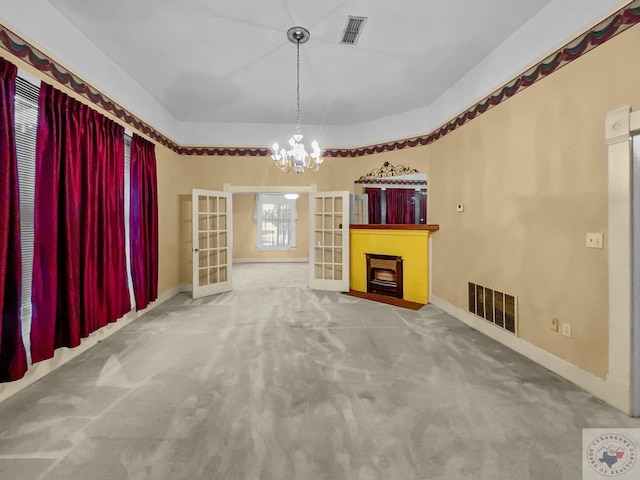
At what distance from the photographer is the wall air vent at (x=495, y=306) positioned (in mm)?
2918

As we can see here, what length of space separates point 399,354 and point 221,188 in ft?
14.0

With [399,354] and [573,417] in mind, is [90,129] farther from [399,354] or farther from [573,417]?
[573,417]

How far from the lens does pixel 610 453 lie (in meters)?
1.62

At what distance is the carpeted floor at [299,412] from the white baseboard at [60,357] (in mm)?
75

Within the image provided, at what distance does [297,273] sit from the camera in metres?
7.44

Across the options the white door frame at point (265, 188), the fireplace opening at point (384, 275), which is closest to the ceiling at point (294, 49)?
the white door frame at point (265, 188)

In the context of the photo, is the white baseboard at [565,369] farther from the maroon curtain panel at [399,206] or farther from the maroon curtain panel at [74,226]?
the maroon curtain panel at [399,206]

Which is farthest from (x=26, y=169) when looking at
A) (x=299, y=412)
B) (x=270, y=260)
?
(x=270, y=260)

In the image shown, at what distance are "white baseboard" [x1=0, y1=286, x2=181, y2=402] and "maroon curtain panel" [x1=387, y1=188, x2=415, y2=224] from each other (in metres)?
6.66

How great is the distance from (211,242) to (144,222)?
1.45 meters

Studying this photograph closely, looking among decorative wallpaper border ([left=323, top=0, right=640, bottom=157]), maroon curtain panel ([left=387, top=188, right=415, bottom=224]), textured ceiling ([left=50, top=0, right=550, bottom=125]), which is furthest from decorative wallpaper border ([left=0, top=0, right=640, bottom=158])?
maroon curtain panel ([left=387, top=188, right=415, bottom=224])

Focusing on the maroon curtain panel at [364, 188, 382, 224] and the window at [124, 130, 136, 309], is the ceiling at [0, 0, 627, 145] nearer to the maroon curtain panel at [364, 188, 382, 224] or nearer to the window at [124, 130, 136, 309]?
the window at [124, 130, 136, 309]

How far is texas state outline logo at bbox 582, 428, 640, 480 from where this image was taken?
1469mm

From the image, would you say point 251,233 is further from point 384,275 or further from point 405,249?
point 405,249
